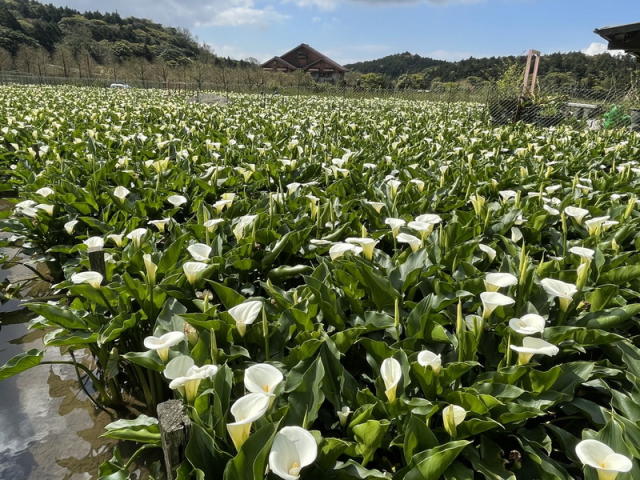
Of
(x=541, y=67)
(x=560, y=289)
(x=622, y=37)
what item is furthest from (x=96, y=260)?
(x=541, y=67)

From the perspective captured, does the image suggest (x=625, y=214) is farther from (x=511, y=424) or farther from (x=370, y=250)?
(x=511, y=424)

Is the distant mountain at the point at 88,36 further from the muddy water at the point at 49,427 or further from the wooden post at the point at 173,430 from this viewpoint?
the wooden post at the point at 173,430

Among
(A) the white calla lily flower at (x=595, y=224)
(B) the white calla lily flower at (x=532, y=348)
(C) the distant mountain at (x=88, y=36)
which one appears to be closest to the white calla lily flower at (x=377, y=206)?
(A) the white calla lily flower at (x=595, y=224)

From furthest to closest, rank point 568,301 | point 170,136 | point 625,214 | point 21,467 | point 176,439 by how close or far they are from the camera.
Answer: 1. point 170,136
2. point 625,214
3. point 21,467
4. point 568,301
5. point 176,439

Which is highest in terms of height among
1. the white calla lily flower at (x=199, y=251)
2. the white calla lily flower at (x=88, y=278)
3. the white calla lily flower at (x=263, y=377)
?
the white calla lily flower at (x=199, y=251)

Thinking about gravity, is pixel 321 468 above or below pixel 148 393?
above

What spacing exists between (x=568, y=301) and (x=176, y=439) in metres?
1.47

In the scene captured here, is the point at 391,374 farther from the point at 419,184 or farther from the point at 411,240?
the point at 419,184

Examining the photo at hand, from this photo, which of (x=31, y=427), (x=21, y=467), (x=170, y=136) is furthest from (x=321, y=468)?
(x=170, y=136)

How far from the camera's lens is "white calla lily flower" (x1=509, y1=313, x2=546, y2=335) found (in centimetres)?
138

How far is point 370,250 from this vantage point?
2.11 m

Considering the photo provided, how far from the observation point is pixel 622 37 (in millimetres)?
11117

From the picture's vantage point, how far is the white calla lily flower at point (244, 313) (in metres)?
1.56

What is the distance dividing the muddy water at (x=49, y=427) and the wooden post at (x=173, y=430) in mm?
1078
